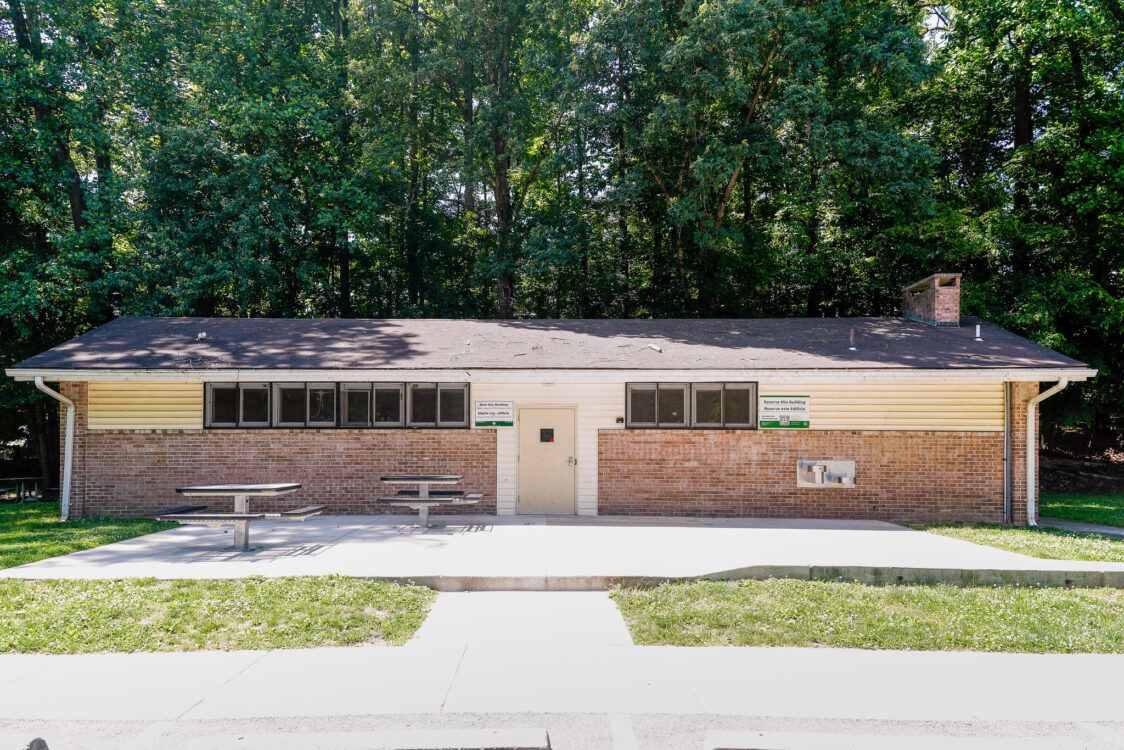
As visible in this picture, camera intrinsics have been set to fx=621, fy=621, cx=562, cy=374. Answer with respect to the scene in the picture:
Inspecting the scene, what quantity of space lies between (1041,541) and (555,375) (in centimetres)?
813

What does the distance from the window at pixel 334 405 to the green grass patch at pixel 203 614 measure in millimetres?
5092

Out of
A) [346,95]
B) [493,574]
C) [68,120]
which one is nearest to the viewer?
[493,574]

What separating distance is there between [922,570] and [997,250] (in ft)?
47.2

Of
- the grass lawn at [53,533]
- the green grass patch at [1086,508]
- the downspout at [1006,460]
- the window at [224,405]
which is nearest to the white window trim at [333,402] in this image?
the window at [224,405]

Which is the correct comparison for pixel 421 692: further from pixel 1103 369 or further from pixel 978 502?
pixel 1103 369

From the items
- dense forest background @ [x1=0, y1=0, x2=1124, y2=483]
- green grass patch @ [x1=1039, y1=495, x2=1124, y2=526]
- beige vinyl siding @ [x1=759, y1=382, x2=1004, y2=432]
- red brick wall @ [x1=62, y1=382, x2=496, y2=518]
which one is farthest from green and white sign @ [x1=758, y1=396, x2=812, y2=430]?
dense forest background @ [x1=0, y1=0, x2=1124, y2=483]

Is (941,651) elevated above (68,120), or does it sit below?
below

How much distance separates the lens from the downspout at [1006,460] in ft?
37.9

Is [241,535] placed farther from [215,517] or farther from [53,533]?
[53,533]

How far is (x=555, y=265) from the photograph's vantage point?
68.3 ft

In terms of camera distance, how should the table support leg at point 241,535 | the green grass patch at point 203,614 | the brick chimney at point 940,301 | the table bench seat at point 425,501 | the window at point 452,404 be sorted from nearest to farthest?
the green grass patch at point 203,614 < the table support leg at point 241,535 < the table bench seat at point 425,501 < the window at point 452,404 < the brick chimney at point 940,301

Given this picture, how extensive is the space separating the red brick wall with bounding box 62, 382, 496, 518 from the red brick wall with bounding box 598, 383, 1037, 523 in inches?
112

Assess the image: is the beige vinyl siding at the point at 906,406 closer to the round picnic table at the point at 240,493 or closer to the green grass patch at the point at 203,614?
the green grass patch at the point at 203,614

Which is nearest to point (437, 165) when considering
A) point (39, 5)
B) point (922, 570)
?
point (39, 5)
